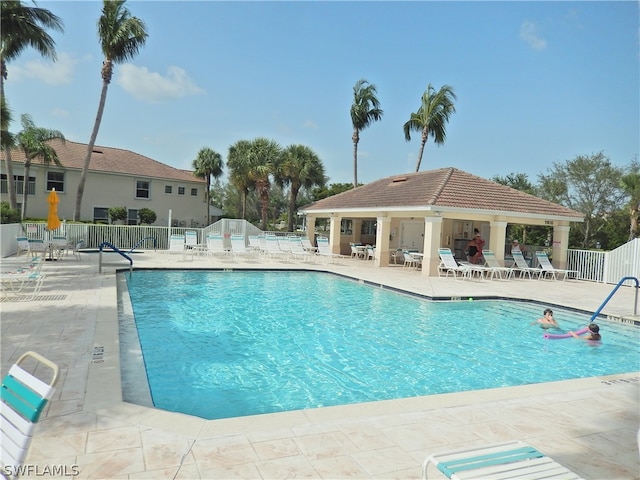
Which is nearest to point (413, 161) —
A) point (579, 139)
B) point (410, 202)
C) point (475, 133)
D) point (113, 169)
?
point (475, 133)

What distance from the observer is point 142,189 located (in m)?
31.0

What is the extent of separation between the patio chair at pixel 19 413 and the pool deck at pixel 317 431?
785mm

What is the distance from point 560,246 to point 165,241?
20.0m

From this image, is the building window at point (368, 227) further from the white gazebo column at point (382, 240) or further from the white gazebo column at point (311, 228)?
the white gazebo column at point (382, 240)

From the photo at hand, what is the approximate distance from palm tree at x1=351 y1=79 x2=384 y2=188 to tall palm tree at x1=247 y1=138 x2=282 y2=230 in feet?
24.4

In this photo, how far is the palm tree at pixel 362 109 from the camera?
36031 mm

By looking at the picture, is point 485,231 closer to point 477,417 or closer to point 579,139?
point 579,139

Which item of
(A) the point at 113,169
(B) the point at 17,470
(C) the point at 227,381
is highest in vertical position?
(A) the point at 113,169

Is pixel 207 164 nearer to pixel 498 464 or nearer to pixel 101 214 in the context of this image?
pixel 101 214

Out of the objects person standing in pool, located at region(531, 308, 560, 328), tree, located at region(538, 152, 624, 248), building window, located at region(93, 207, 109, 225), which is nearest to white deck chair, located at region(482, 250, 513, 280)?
person standing in pool, located at region(531, 308, 560, 328)

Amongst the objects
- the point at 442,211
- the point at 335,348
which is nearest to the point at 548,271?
the point at 442,211

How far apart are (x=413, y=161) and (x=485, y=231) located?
1392 centimetres

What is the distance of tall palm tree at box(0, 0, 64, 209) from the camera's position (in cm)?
1731

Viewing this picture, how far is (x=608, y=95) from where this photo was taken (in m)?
15.5
